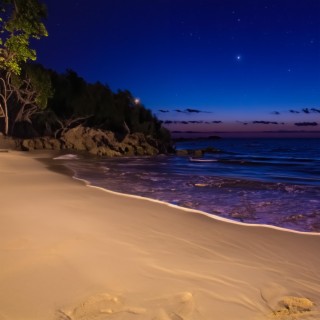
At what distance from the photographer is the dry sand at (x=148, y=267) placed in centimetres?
329

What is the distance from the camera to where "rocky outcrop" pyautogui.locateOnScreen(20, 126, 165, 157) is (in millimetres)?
34125

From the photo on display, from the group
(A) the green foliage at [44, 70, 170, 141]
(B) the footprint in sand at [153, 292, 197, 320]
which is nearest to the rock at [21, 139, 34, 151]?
(A) the green foliage at [44, 70, 170, 141]

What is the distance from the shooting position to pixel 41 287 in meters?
3.64

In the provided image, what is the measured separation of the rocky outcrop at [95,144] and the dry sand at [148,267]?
2727 cm

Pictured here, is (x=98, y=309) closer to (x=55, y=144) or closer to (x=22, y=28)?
(x=22, y=28)

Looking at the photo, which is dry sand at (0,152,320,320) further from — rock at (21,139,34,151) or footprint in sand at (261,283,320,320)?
rock at (21,139,34,151)

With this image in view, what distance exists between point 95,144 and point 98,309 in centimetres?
3321

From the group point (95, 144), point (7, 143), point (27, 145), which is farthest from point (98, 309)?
point (27, 145)

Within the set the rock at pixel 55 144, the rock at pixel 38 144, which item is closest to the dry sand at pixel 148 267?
the rock at pixel 38 144

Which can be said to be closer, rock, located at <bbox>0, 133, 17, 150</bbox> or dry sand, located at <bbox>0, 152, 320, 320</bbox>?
dry sand, located at <bbox>0, 152, 320, 320</bbox>

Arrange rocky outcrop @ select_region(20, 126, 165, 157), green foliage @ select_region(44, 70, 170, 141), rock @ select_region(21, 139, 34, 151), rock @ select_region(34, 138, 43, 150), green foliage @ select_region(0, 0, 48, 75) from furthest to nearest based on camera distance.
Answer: green foliage @ select_region(44, 70, 170, 141) < rock @ select_region(34, 138, 43, 150) < rocky outcrop @ select_region(20, 126, 165, 157) < rock @ select_region(21, 139, 34, 151) < green foliage @ select_region(0, 0, 48, 75)

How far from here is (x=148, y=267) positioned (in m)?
4.34

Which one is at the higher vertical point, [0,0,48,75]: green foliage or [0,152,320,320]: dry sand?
[0,0,48,75]: green foliage

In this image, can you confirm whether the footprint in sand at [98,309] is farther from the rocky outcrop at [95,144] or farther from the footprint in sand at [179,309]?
the rocky outcrop at [95,144]
